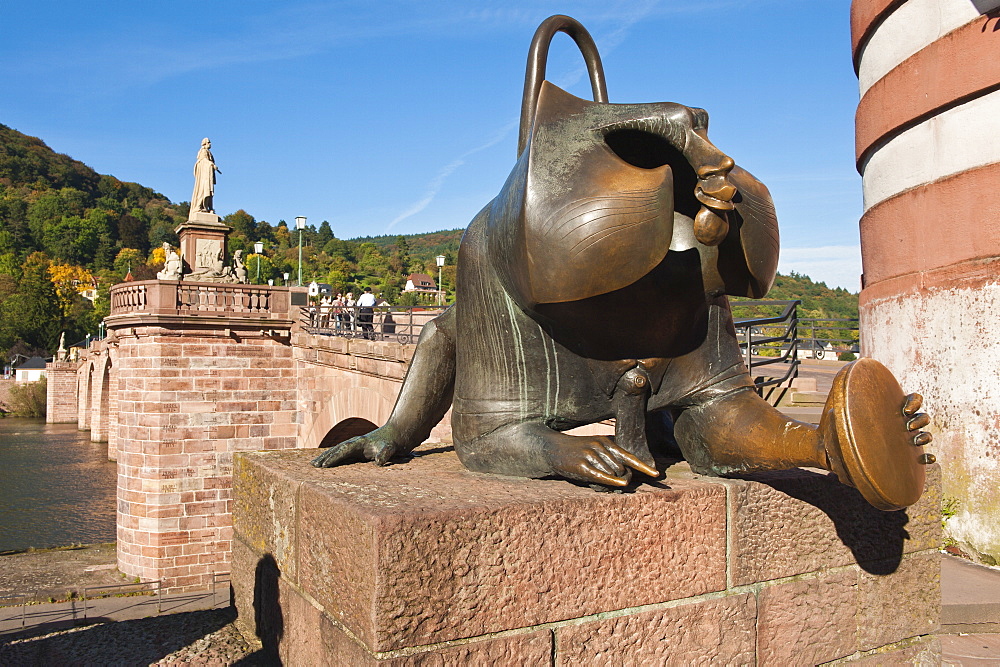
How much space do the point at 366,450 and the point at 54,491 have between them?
103ft

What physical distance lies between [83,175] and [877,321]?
12571cm

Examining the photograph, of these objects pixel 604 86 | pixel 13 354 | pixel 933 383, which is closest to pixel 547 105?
pixel 604 86

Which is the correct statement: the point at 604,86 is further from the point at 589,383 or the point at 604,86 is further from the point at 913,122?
the point at 913,122

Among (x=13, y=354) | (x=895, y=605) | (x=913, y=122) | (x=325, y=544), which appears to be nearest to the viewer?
(x=325, y=544)

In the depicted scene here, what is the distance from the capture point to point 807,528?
2.35 metres

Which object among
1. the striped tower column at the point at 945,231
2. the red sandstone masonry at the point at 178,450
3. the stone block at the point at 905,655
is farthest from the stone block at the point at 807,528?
the red sandstone masonry at the point at 178,450

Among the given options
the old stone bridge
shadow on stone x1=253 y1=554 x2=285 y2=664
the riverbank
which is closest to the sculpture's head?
shadow on stone x1=253 y1=554 x2=285 y2=664

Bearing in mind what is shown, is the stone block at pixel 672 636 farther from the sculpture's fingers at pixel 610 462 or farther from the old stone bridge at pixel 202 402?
the old stone bridge at pixel 202 402

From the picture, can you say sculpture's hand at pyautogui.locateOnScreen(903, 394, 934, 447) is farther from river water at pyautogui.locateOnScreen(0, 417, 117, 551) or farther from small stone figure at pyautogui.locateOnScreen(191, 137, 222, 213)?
river water at pyautogui.locateOnScreen(0, 417, 117, 551)

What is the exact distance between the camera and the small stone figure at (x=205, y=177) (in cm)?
1911

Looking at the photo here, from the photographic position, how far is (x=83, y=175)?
112m

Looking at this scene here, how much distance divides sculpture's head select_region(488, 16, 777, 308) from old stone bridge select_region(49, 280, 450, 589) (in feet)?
42.0

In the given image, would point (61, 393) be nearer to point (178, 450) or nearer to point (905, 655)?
point (178, 450)

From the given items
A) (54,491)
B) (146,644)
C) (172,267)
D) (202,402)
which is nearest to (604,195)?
(146,644)
